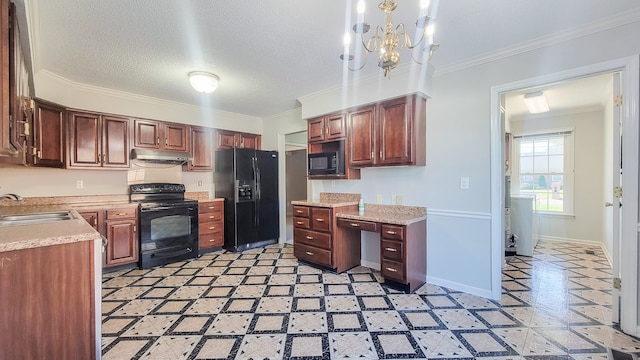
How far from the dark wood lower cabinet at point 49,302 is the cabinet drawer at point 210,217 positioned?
291 cm

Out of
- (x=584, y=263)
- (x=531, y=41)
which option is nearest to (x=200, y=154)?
(x=531, y=41)

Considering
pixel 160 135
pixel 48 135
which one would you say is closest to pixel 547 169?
pixel 160 135

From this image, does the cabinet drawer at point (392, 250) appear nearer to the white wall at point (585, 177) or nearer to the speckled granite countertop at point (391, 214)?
the speckled granite countertop at point (391, 214)

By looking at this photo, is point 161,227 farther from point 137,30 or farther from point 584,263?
point 584,263

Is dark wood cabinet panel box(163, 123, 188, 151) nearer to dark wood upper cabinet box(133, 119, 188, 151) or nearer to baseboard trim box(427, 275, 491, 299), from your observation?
dark wood upper cabinet box(133, 119, 188, 151)

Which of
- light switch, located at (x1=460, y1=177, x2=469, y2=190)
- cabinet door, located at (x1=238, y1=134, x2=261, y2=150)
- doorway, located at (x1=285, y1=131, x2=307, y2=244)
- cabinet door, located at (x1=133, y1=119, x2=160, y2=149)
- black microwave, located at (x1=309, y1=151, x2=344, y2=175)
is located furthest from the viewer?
doorway, located at (x1=285, y1=131, x2=307, y2=244)

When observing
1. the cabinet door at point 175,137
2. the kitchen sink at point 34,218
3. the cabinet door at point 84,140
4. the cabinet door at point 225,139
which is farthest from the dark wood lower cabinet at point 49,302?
the cabinet door at point 225,139

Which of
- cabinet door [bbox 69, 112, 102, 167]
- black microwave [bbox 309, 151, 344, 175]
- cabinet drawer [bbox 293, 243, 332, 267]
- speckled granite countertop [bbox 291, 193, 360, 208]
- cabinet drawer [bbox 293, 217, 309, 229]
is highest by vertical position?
cabinet door [bbox 69, 112, 102, 167]

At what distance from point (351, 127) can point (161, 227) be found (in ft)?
9.86

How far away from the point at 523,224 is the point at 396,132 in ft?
9.36

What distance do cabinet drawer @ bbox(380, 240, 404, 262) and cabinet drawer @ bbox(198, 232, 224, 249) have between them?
2844 millimetres

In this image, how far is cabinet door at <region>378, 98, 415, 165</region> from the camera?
10.3 feet

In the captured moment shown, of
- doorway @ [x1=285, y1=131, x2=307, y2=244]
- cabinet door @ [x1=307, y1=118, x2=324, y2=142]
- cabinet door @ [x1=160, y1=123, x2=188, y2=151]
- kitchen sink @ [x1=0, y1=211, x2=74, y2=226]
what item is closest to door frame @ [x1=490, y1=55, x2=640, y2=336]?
cabinet door @ [x1=307, y1=118, x2=324, y2=142]

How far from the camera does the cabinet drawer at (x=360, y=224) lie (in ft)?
10.4
